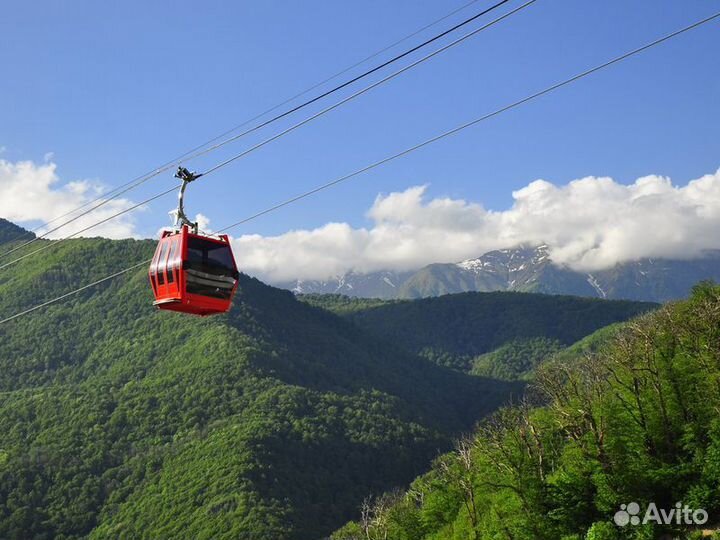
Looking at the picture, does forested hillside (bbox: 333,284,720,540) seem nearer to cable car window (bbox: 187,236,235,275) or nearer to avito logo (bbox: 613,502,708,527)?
avito logo (bbox: 613,502,708,527)

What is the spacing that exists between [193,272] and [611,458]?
46.2 m

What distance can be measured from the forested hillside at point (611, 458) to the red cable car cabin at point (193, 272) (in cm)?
3542

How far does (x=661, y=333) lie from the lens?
82625 mm

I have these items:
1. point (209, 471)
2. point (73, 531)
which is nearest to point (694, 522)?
point (209, 471)

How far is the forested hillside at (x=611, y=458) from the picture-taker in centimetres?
5788

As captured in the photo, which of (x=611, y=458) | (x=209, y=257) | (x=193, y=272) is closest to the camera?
(x=193, y=272)

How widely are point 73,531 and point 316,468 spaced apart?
→ 59.6 meters

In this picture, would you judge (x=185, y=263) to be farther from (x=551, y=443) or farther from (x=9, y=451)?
(x=9, y=451)

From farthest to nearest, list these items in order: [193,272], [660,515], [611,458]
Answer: [611,458] < [660,515] < [193,272]

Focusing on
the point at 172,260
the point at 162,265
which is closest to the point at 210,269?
the point at 172,260

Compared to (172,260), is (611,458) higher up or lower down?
lower down

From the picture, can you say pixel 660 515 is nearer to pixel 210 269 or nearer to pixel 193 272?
pixel 210 269

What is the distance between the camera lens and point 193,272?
90.6ft

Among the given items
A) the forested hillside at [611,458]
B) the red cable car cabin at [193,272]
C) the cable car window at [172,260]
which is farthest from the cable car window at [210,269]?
the forested hillside at [611,458]
